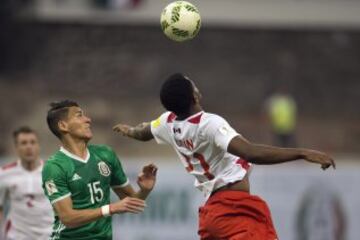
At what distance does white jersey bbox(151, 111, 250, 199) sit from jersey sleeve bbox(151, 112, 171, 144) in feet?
0.31

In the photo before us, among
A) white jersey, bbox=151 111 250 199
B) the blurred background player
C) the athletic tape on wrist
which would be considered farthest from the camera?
the blurred background player

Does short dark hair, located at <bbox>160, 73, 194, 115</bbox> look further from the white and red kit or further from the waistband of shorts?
the waistband of shorts

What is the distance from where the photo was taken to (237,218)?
9.55 meters

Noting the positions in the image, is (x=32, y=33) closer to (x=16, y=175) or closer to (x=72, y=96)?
(x=72, y=96)

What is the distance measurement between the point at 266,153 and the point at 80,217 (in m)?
1.62

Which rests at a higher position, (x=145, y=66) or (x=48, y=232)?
(x=145, y=66)

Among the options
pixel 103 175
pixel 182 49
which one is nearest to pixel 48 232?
pixel 103 175

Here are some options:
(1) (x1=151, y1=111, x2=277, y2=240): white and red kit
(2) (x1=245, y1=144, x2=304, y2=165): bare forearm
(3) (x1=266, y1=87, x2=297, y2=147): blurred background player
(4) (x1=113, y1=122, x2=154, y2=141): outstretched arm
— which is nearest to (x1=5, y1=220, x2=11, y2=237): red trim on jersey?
(4) (x1=113, y1=122, x2=154, y2=141): outstretched arm

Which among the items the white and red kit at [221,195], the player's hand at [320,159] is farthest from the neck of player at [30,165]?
the player's hand at [320,159]

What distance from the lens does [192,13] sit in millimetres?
10055

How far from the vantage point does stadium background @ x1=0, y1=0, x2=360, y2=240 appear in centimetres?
2667

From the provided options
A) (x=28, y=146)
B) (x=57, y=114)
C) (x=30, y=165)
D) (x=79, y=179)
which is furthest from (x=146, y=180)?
(x=30, y=165)

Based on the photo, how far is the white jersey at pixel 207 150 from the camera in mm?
9328

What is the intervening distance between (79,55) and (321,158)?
19887 millimetres
